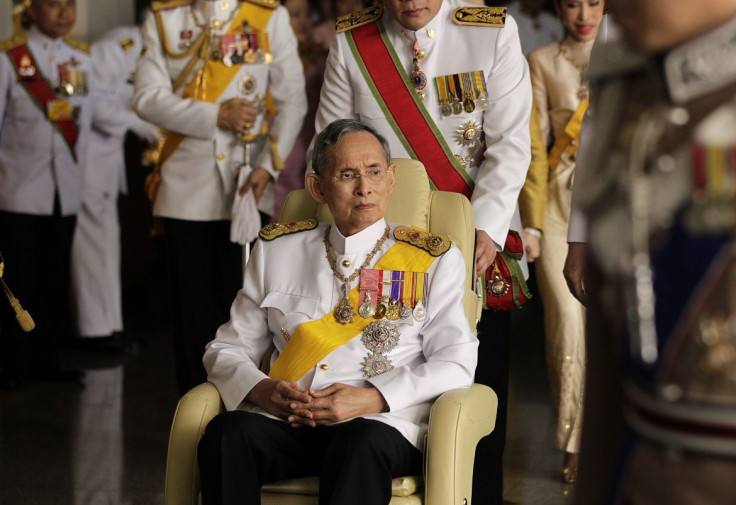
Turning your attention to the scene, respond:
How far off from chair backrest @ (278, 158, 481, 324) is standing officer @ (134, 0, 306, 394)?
3.14 ft

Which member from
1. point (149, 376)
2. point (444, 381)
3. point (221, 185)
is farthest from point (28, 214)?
point (444, 381)

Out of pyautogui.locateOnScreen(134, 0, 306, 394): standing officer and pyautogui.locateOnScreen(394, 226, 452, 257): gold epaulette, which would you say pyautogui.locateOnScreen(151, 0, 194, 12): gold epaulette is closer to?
pyautogui.locateOnScreen(134, 0, 306, 394): standing officer

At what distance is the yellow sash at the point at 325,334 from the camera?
249 centimetres

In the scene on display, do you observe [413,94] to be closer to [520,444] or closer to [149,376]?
[520,444]

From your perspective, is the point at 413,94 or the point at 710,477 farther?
the point at 413,94

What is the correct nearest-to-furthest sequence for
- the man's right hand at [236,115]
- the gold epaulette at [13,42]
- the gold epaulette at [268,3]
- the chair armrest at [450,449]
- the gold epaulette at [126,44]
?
the chair armrest at [450,449] < the man's right hand at [236,115] < the gold epaulette at [268,3] < the gold epaulette at [13,42] < the gold epaulette at [126,44]

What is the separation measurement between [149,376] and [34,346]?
0.50m

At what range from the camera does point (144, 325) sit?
6.07 m

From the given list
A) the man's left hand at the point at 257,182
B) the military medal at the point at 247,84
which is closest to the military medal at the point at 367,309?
the man's left hand at the point at 257,182

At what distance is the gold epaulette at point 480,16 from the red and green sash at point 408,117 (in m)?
0.20

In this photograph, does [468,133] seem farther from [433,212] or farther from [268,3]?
[268,3]

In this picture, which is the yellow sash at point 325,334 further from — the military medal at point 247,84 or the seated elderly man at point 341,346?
the military medal at point 247,84

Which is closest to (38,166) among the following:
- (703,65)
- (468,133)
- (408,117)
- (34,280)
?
(34,280)

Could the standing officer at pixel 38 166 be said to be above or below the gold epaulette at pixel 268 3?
below
